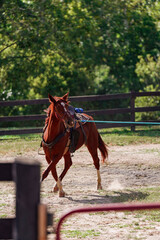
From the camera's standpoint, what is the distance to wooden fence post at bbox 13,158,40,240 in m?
2.57

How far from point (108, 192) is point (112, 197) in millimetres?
517

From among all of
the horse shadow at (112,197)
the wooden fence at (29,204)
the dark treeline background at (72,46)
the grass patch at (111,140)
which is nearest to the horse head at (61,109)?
the horse shadow at (112,197)

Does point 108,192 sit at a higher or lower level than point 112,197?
lower

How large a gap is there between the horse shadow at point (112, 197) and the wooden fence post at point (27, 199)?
208 inches

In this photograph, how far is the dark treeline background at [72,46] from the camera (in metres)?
22.5

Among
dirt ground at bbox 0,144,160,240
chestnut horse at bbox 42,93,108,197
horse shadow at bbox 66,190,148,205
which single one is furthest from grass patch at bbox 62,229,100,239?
chestnut horse at bbox 42,93,108,197

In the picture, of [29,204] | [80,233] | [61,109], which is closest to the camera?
[29,204]

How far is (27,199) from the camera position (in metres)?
2.59

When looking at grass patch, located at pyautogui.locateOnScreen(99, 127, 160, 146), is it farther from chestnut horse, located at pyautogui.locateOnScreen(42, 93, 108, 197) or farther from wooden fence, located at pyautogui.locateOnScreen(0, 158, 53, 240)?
wooden fence, located at pyautogui.locateOnScreen(0, 158, 53, 240)

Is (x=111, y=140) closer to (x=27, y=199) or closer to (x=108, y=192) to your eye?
(x=108, y=192)

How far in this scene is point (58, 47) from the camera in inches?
914

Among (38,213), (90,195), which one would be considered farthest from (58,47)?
(38,213)

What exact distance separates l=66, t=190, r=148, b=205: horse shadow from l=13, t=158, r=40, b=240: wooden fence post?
5283 millimetres

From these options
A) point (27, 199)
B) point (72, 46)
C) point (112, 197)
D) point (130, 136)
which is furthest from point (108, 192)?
point (72, 46)
